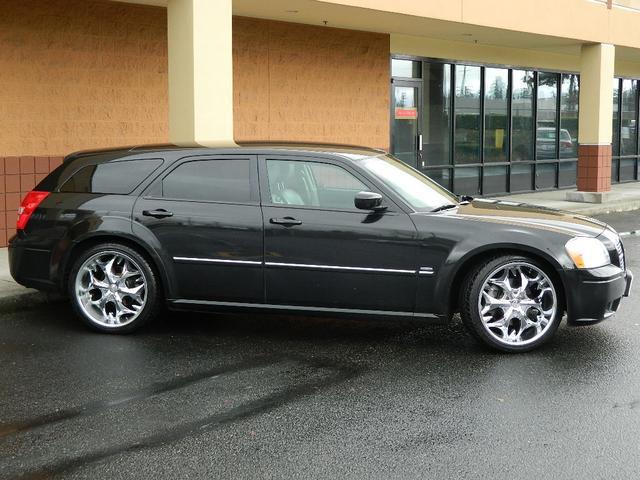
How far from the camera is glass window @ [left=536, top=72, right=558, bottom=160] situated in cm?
2084

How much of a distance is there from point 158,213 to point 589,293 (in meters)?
3.21

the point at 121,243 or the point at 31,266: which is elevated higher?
the point at 121,243

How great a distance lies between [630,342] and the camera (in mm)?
6598

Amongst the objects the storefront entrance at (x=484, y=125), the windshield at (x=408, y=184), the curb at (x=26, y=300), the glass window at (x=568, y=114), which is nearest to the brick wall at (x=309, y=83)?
the storefront entrance at (x=484, y=125)

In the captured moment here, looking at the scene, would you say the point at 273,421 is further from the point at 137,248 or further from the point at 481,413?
the point at 137,248

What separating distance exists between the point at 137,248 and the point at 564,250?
3.17m

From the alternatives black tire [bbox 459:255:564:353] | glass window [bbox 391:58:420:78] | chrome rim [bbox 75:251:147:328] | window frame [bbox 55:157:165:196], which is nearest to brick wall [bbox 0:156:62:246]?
window frame [bbox 55:157:165:196]

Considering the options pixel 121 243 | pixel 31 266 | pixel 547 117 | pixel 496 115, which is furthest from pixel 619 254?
pixel 547 117

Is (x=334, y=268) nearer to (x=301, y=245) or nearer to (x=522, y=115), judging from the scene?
(x=301, y=245)

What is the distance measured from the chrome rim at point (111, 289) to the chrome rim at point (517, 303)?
2.60 m

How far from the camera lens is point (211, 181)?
22.5ft

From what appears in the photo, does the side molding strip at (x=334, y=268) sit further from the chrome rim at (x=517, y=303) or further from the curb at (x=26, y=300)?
the curb at (x=26, y=300)

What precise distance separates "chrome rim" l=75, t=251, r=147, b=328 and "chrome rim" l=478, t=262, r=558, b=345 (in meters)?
2.60

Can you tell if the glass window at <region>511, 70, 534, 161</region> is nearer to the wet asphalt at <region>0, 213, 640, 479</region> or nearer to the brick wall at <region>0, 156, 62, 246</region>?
the brick wall at <region>0, 156, 62, 246</region>
